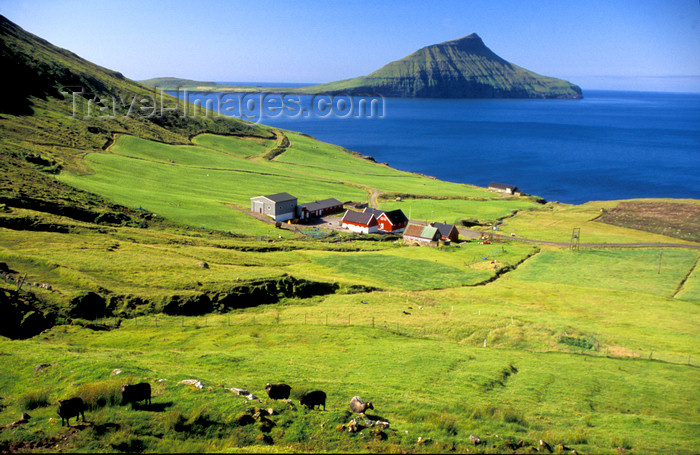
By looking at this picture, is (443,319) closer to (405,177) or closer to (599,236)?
(599,236)

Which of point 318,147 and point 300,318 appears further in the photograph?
point 318,147

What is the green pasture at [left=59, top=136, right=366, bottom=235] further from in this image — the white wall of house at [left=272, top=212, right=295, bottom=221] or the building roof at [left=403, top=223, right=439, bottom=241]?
the building roof at [left=403, top=223, right=439, bottom=241]

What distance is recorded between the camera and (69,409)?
50.9 ft

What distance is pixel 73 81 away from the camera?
14938cm

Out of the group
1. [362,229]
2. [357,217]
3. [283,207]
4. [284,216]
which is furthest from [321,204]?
[362,229]

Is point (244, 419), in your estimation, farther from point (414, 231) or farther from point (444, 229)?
point (444, 229)

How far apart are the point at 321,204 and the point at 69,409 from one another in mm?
80568

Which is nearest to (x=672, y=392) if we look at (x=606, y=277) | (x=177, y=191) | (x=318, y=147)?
(x=606, y=277)

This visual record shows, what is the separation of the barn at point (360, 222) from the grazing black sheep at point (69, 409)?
2732 inches

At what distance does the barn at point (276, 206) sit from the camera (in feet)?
280

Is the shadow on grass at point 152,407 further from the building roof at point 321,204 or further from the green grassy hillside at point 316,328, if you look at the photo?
the building roof at point 321,204

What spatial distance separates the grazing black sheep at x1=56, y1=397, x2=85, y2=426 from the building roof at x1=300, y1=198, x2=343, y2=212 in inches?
2974

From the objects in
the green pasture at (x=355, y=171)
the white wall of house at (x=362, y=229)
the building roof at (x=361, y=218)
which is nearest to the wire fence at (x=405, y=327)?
the white wall of house at (x=362, y=229)

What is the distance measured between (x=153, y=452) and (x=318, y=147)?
169546 mm
